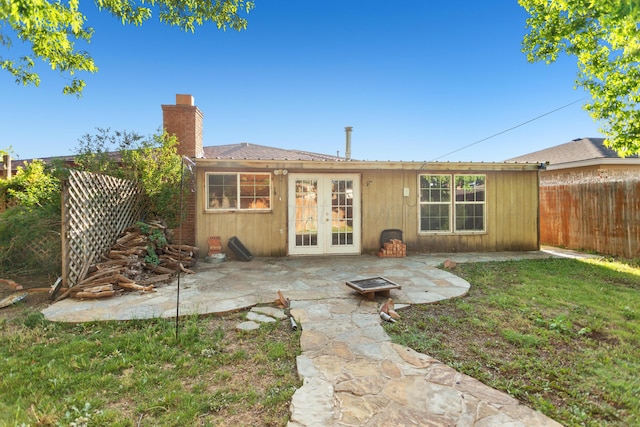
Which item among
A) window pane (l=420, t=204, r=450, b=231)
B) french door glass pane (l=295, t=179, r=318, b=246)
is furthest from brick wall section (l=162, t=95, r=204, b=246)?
window pane (l=420, t=204, r=450, b=231)

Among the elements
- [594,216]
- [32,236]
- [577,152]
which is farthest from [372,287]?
[577,152]

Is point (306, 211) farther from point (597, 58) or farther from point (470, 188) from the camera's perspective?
point (597, 58)

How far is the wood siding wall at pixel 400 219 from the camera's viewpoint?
723cm

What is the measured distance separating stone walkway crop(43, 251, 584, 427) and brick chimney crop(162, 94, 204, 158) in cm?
326

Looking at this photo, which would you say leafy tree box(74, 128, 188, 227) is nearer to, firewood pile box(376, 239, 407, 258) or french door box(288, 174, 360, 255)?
french door box(288, 174, 360, 255)

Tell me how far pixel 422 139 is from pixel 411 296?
45.9ft

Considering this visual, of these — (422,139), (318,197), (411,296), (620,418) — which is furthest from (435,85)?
(620,418)

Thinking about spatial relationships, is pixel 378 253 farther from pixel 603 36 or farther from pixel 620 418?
pixel 603 36

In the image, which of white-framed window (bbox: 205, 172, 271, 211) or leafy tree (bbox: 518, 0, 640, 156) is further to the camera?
leafy tree (bbox: 518, 0, 640, 156)

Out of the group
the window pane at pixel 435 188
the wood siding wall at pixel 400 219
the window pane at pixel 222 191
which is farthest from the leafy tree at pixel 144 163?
the window pane at pixel 435 188

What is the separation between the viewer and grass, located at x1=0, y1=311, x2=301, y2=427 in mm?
1860

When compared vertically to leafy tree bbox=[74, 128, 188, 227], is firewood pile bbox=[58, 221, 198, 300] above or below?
below

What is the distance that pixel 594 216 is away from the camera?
312 inches

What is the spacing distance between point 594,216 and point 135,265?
11023 mm
